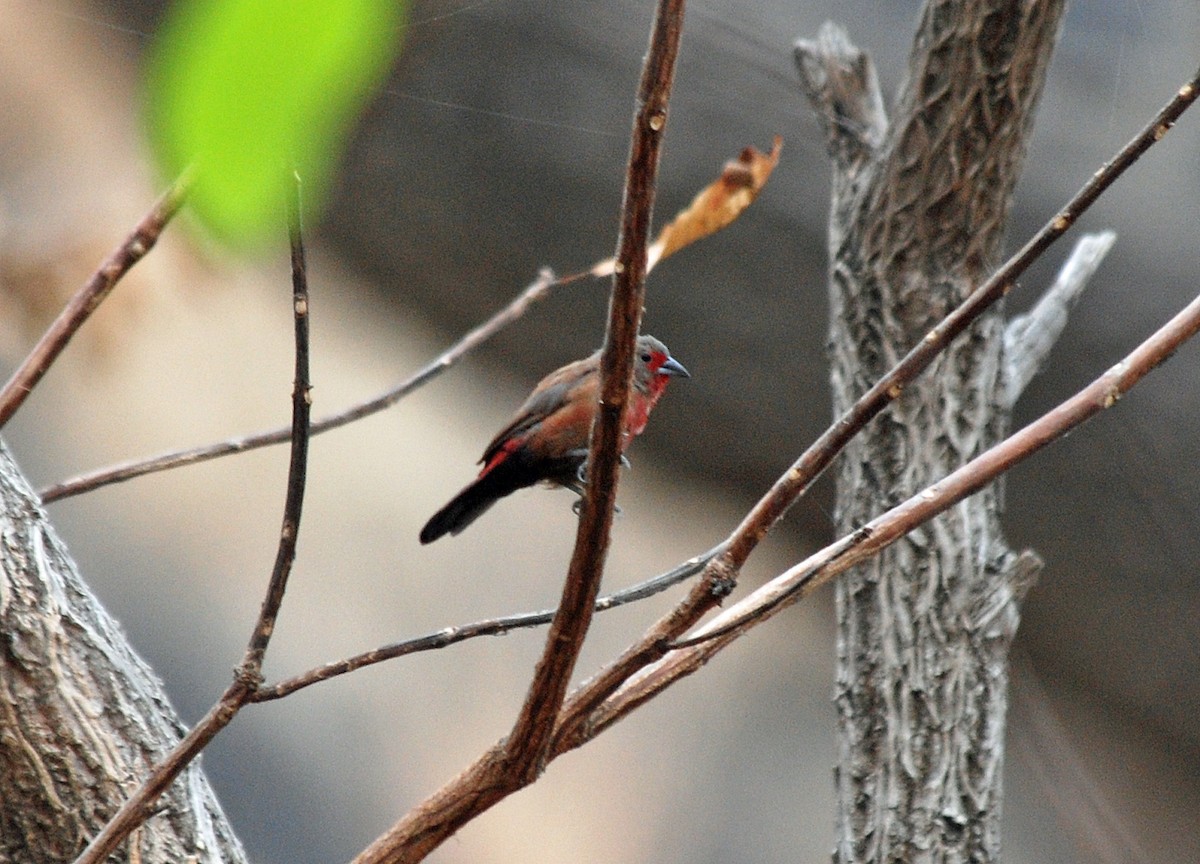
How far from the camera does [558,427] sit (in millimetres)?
1304

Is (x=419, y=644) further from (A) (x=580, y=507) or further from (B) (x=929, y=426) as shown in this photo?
(B) (x=929, y=426)

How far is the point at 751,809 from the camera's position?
12.9 ft

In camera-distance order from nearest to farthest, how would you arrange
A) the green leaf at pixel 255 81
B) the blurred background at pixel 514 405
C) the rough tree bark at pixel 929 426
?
the green leaf at pixel 255 81 → the rough tree bark at pixel 929 426 → the blurred background at pixel 514 405

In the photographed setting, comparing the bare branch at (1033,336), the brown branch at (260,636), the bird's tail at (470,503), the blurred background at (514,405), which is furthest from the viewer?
the blurred background at (514,405)

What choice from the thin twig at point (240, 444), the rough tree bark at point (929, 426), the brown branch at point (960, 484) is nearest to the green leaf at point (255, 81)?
the brown branch at point (960, 484)

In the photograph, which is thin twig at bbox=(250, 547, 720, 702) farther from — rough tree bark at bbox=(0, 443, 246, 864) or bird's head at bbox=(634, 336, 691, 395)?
bird's head at bbox=(634, 336, 691, 395)

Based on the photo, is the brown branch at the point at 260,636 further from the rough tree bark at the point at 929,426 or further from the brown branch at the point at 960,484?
the rough tree bark at the point at 929,426

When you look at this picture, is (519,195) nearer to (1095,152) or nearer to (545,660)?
(1095,152)

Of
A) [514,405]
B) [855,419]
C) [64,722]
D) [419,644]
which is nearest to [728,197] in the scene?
[855,419]

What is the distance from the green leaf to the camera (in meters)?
0.24

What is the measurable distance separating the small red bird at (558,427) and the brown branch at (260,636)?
45 centimetres

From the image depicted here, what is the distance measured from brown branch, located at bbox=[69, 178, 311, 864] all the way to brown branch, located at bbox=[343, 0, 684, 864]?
0.64 ft

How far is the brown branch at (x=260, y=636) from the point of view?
81cm

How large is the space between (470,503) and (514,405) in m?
1.75
